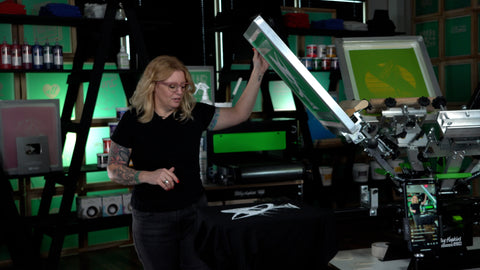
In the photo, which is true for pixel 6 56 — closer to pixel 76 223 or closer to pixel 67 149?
pixel 67 149

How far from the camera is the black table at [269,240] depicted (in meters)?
1.72

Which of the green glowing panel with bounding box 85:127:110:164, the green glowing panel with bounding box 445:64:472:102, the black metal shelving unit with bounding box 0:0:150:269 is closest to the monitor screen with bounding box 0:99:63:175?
the black metal shelving unit with bounding box 0:0:150:269

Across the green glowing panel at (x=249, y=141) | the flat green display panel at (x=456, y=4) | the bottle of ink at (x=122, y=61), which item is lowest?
the green glowing panel at (x=249, y=141)

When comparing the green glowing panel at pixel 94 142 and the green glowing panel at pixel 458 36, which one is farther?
the green glowing panel at pixel 458 36

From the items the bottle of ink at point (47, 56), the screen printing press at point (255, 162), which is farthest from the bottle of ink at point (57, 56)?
the screen printing press at point (255, 162)

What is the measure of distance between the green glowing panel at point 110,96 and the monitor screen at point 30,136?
567 mm

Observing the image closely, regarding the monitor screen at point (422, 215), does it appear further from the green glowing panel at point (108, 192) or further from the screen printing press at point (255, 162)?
the green glowing panel at point (108, 192)

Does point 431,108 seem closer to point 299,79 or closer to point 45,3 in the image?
point 299,79

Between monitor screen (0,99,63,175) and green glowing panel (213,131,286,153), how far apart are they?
44.3 inches

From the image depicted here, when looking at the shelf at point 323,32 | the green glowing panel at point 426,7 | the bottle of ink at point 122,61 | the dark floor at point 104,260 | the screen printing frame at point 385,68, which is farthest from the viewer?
the green glowing panel at point 426,7

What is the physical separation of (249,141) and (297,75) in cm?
233

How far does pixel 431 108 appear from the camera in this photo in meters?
2.71

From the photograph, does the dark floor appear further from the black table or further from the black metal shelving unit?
the black table

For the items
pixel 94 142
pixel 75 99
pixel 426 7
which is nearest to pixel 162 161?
pixel 75 99
